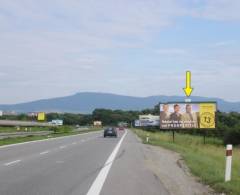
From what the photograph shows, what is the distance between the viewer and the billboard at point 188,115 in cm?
5612

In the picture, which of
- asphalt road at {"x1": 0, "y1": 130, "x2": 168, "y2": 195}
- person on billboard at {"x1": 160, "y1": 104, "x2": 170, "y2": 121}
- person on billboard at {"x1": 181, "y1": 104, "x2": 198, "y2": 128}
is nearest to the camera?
asphalt road at {"x1": 0, "y1": 130, "x2": 168, "y2": 195}

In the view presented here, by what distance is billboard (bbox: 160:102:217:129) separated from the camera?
56.1 meters

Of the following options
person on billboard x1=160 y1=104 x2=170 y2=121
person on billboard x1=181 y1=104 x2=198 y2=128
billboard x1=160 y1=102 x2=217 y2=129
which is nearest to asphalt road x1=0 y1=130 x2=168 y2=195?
person on billboard x1=181 y1=104 x2=198 y2=128

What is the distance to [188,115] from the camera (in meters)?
56.3

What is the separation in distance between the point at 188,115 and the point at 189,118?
35 centimetres

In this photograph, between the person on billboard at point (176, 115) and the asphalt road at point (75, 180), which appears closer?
the asphalt road at point (75, 180)

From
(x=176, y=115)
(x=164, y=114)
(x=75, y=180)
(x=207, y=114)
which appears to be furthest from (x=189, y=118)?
(x=75, y=180)

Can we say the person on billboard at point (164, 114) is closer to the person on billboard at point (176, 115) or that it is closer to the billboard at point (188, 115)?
the billboard at point (188, 115)

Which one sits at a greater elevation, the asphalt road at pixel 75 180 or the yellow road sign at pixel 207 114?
the yellow road sign at pixel 207 114

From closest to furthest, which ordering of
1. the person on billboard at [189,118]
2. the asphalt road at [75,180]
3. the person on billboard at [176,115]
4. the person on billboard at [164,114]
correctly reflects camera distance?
1. the asphalt road at [75,180]
2. the person on billboard at [189,118]
3. the person on billboard at [176,115]
4. the person on billboard at [164,114]

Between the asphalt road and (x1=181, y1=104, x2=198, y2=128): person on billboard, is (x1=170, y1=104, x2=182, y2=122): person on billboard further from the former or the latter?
the asphalt road

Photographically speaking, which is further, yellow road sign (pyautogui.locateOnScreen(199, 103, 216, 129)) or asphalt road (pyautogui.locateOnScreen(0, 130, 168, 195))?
yellow road sign (pyautogui.locateOnScreen(199, 103, 216, 129))

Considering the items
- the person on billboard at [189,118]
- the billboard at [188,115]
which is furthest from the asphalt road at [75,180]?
the billboard at [188,115]

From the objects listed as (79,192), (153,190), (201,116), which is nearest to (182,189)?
(153,190)
